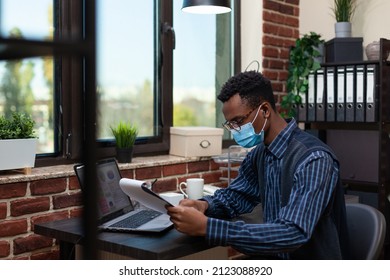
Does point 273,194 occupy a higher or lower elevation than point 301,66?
lower

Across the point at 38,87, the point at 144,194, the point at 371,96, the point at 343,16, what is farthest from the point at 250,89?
the point at 343,16

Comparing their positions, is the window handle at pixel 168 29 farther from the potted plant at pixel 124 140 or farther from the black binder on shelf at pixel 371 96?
the black binder on shelf at pixel 371 96

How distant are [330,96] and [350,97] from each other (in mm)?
130

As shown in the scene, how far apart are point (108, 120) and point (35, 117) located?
0.43 meters

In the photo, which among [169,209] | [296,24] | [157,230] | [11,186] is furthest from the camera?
[296,24]

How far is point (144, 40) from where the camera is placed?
9.66ft

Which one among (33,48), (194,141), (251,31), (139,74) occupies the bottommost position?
(194,141)

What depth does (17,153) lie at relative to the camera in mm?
2143

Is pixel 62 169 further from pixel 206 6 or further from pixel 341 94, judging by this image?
pixel 341 94

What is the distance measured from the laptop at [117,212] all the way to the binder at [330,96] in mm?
1646

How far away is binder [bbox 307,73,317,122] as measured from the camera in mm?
3420

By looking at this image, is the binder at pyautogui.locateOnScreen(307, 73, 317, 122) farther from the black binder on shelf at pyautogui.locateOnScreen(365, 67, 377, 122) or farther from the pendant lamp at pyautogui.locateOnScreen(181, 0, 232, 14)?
the pendant lamp at pyautogui.locateOnScreen(181, 0, 232, 14)
